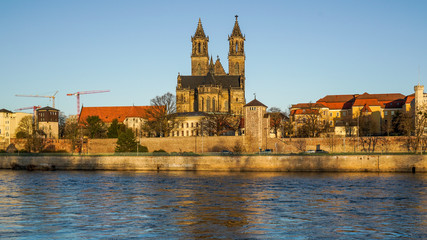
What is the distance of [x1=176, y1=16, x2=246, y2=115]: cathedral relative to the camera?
118 meters

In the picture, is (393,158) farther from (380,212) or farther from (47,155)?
(47,155)

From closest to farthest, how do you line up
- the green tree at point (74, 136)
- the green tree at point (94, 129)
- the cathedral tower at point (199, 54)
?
1. the green tree at point (74, 136)
2. the green tree at point (94, 129)
3. the cathedral tower at point (199, 54)

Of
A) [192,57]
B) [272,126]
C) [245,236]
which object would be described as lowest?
[245,236]

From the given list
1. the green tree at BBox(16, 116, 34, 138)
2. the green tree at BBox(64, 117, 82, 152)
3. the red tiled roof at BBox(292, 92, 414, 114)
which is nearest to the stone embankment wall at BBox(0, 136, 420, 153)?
the green tree at BBox(64, 117, 82, 152)

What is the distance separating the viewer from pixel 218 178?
52.0 meters

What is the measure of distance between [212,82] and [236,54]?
1951cm

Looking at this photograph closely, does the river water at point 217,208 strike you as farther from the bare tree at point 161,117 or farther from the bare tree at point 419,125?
the bare tree at point 161,117

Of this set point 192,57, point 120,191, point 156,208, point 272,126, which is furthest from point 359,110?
point 156,208

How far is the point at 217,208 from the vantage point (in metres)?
32.1

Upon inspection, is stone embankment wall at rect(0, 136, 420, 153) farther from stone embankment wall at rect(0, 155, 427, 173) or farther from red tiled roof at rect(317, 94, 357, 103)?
red tiled roof at rect(317, 94, 357, 103)

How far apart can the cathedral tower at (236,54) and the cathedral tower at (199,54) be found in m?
6.13

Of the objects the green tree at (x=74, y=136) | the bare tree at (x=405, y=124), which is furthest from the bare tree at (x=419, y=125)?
the green tree at (x=74, y=136)

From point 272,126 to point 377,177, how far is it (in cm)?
4817

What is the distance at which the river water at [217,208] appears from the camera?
24.9m
